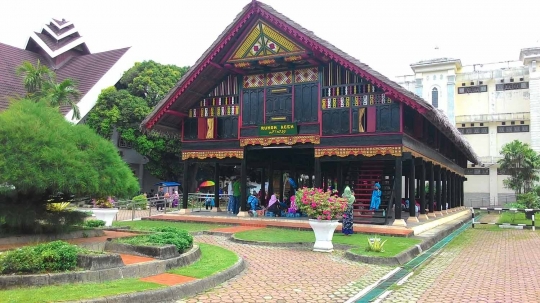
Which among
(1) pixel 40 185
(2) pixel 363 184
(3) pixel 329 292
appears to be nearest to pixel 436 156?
(2) pixel 363 184

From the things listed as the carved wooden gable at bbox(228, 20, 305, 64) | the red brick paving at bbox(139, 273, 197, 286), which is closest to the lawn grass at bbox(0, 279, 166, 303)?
the red brick paving at bbox(139, 273, 197, 286)

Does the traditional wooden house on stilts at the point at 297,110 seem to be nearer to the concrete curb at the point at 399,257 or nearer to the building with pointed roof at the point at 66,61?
the concrete curb at the point at 399,257

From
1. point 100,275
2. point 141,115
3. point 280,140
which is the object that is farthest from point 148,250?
point 141,115

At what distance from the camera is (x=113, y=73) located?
1591 inches

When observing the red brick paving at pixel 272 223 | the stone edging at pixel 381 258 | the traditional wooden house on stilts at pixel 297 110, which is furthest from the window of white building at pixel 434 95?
the red brick paving at pixel 272 223

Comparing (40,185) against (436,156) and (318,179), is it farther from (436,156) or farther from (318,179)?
(436,156)

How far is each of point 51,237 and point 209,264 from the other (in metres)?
3.50

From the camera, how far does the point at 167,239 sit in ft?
29.8

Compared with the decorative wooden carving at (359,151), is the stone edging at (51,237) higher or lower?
lower

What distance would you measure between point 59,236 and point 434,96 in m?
48.0

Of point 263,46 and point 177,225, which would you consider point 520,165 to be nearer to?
point 263,46

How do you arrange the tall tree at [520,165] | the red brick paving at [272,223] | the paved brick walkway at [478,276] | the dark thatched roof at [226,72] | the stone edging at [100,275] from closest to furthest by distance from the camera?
the stone edging at [100,275] → the paved brick walkway at [478,276] → the red brick paving at [272,223] → the dark thatched roof at [226,72] → the tall tree at [520,165]

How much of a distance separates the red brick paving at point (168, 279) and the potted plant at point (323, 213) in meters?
4.90

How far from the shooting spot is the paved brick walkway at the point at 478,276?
738 cm
